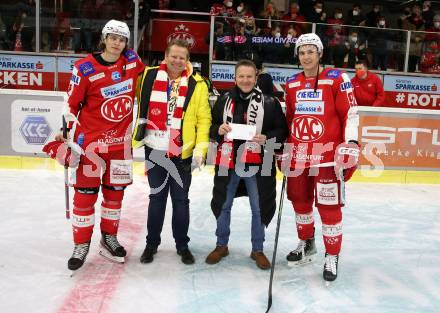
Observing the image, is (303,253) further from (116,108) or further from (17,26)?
(17,26)

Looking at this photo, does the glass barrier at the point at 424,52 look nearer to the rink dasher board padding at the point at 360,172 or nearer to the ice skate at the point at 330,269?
the rink dasher board padding at the point at 360,172

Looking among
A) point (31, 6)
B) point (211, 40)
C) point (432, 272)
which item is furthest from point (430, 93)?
point (31, 6)

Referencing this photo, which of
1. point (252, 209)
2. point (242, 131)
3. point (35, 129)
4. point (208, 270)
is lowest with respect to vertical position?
point (208, 270)

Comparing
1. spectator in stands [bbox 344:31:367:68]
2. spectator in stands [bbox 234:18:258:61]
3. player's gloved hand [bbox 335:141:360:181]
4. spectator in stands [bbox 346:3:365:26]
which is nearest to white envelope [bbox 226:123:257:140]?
player's gloved hand [bbox 335:141:360:181]

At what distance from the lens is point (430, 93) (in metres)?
8.68

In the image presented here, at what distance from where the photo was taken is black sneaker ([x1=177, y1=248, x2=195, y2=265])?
3128 mm

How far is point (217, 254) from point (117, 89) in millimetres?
1213

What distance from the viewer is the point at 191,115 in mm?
2975

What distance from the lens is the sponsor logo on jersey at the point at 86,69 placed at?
2.80 m

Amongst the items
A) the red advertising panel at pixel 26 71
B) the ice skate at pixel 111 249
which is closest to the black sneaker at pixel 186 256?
the ice skate at pixel 111 249

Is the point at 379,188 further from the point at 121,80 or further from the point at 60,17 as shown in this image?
the point at 60,17

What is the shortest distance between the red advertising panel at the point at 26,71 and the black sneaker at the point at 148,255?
5.42 m

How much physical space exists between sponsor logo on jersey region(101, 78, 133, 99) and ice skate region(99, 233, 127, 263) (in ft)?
2.99

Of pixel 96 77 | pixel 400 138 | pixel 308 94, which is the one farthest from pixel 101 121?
pixel 400 138
